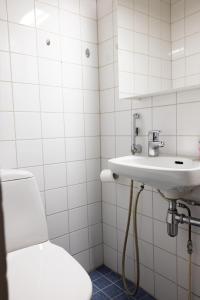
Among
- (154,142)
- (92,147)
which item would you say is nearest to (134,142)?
(154,142)

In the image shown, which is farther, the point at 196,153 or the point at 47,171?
the point at 47,171

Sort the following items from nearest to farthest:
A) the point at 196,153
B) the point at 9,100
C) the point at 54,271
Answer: the point at 54,271
the point at 196,153
the point at 9,100

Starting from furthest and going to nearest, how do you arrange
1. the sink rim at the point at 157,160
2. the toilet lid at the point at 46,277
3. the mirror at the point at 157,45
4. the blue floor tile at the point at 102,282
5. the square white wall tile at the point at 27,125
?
1. the blue floor tile at the point at 102,282
2. the square white wall tile at the point at 27,125
3. the mirror at the point at 157,45
4. the sink rim at the point at 157,160
5. the toilet lid at the point at 46,277

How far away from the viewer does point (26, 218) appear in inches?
48.5

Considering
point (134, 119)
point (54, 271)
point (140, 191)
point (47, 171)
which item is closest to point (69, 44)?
point (134, 119)

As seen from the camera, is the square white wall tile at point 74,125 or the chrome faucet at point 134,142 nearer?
the chrome faucet at point 134,142

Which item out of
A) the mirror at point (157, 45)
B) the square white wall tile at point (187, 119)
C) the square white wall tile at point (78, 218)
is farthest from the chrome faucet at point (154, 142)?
the square white wall tile at point (78, 218)

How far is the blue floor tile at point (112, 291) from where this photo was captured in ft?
5.04

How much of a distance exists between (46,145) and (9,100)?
0.34 metres

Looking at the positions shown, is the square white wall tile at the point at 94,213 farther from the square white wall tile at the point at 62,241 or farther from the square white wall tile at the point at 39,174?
the square white wall tile at the point at 39,174

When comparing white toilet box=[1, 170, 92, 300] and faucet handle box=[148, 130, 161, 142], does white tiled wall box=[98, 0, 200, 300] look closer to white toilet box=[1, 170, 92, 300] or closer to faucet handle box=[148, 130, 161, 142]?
faucet handle box=[148, 130, 161, 142]

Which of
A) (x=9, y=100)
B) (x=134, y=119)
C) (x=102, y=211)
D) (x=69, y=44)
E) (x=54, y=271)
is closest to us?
(x=54, y=271)

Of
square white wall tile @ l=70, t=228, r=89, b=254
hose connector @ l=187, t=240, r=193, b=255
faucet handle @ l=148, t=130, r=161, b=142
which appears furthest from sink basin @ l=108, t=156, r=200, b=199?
square white wall tile @ l=70, t=228, r=89, b=254

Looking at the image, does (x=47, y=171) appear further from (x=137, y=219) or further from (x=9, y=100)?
(x=137, y=219)
